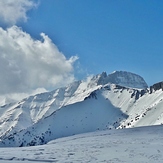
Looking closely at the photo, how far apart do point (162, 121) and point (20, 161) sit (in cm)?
17480

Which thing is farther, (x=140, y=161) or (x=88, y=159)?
(x=88, y=159)

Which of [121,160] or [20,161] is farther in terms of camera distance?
[20,161]

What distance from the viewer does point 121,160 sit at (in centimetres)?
3247

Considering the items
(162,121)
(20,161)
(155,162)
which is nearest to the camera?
(155,162)

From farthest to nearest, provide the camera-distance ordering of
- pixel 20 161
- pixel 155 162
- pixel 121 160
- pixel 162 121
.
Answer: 1. pixel 162 121
2. pixel 20 161
3. pixel 121 160
4. pixel 155 162

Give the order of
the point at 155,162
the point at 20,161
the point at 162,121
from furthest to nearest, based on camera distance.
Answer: the point at 162,121 < the point at 20,161 < the point at 155,162

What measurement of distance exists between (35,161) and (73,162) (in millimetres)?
4777

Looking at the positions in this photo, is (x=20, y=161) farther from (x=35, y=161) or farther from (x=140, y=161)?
(x=140, y=161)

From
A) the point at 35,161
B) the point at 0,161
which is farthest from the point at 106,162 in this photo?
the point at 0,161

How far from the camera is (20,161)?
34688 mm

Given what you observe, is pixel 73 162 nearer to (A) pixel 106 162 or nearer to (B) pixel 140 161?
(A) pixel 106 162

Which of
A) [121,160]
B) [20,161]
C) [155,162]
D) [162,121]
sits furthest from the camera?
[162,121]

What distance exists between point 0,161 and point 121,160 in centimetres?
1311

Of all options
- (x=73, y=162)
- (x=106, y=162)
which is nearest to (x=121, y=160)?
A: (x=106, y=162)
